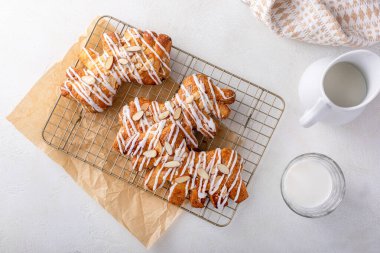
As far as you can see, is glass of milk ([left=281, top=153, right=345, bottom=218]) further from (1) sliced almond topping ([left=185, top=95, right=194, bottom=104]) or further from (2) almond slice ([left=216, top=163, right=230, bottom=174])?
(1) sliced almond topping ([left=185, top=95, right=194, bottom=104])

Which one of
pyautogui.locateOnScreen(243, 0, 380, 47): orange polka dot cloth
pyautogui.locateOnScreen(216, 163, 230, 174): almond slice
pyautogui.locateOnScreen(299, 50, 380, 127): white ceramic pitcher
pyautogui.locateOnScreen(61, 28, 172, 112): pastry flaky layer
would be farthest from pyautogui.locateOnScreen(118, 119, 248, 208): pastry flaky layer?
pyautogui.locateOnScreen(243, 0, 380, 47): orange polka dot cloth

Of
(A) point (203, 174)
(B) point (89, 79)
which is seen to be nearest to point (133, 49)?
(B) point (89, 79)

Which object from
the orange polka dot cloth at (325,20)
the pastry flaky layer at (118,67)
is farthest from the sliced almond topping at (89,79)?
the orange polka dot cloth at (325,20)

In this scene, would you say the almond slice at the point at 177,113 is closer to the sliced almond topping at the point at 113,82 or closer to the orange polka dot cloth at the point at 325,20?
the sliced almond topping at the point at 113,82

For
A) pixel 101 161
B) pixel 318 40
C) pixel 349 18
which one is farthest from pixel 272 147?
pixel 101 161

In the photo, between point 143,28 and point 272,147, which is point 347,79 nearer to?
point 272,147

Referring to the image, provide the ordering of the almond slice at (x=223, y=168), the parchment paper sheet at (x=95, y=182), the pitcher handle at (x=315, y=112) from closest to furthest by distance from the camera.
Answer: the pitcher handle at (x=315, y=112) → the almond slice at (x=223, y=168) → the parchment paper sheet at (x=95, y=182)
